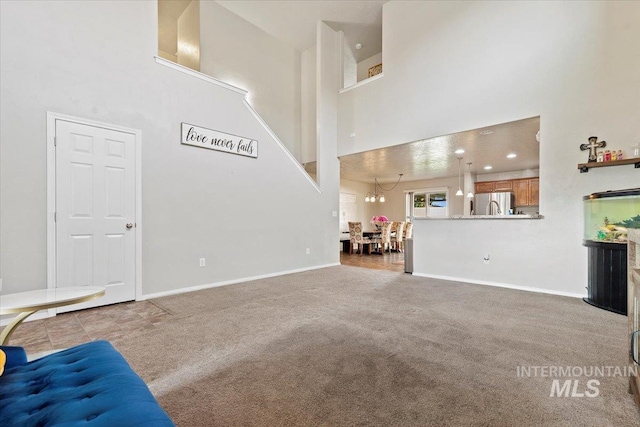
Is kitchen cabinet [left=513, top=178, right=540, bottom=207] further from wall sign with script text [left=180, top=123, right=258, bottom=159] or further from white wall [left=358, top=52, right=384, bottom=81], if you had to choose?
wall sign with script text [left=180, top=123, right=258, bottom=159]

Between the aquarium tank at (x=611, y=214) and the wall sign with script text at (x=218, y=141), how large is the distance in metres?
4.86

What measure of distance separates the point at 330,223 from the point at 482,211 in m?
5.45

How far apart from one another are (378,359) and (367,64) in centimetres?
844

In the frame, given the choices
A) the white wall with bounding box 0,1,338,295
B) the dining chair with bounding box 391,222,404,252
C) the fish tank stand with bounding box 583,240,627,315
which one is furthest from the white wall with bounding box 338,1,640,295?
the dining chair with bounding box 391,222,404,252

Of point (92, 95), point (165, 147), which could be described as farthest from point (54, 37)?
point (165, 147)

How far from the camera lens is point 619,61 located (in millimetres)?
3336

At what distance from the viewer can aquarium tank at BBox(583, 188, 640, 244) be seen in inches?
115

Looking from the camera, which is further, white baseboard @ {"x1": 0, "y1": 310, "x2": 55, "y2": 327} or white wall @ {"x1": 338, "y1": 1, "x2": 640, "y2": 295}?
white wall @ {"x1": 338, "y1": 1, "x2": 640, "y2": 295}

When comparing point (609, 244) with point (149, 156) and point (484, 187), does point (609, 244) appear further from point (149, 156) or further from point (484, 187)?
point (484, 187)

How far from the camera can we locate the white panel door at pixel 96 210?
3105 millimetres

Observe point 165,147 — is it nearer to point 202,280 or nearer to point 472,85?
point 202,280

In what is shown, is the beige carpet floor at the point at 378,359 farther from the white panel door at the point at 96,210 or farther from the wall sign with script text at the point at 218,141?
the wall sign with script text at the point at 218,141

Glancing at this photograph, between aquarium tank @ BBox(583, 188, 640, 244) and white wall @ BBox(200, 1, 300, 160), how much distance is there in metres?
5.92

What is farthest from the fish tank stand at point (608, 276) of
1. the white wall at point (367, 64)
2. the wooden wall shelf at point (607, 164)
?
the white wall at point (367, 64)
